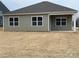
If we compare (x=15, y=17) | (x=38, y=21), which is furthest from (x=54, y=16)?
(x=15, y=17)

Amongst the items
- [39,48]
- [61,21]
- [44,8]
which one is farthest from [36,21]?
[39,48]

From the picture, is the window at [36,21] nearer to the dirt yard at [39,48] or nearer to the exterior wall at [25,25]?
the exterior wall at [25,25]

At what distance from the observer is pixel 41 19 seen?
3161 cm

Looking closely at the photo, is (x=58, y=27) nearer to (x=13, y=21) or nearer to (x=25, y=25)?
(x=25, y=25)

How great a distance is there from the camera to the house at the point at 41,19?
102 feet

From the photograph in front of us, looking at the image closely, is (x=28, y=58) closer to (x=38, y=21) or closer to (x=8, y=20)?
(x=38, y=21)

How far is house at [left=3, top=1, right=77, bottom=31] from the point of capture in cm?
3114

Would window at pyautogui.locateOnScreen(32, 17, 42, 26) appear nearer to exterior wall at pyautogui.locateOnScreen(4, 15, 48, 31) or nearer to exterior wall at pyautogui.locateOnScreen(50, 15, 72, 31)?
exterior wall at pyautogui.locateOnScreen(4, 15, 48, 31)

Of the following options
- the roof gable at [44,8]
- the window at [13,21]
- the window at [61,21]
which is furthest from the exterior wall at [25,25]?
the window at [61,21]

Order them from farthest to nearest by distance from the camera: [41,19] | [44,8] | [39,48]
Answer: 1. [44,8]
2. [41,19]
3. [39,48]

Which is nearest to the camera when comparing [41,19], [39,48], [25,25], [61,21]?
[39,48]

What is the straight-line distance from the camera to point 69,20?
3334 centimetres

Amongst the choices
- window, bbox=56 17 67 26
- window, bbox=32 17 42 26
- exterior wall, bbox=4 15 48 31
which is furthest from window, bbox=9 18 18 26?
window, bbox=56 17 67 26

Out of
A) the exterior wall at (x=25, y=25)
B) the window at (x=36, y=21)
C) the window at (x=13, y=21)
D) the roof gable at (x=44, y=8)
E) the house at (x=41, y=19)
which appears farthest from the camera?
the window at (x=13, y=21)
